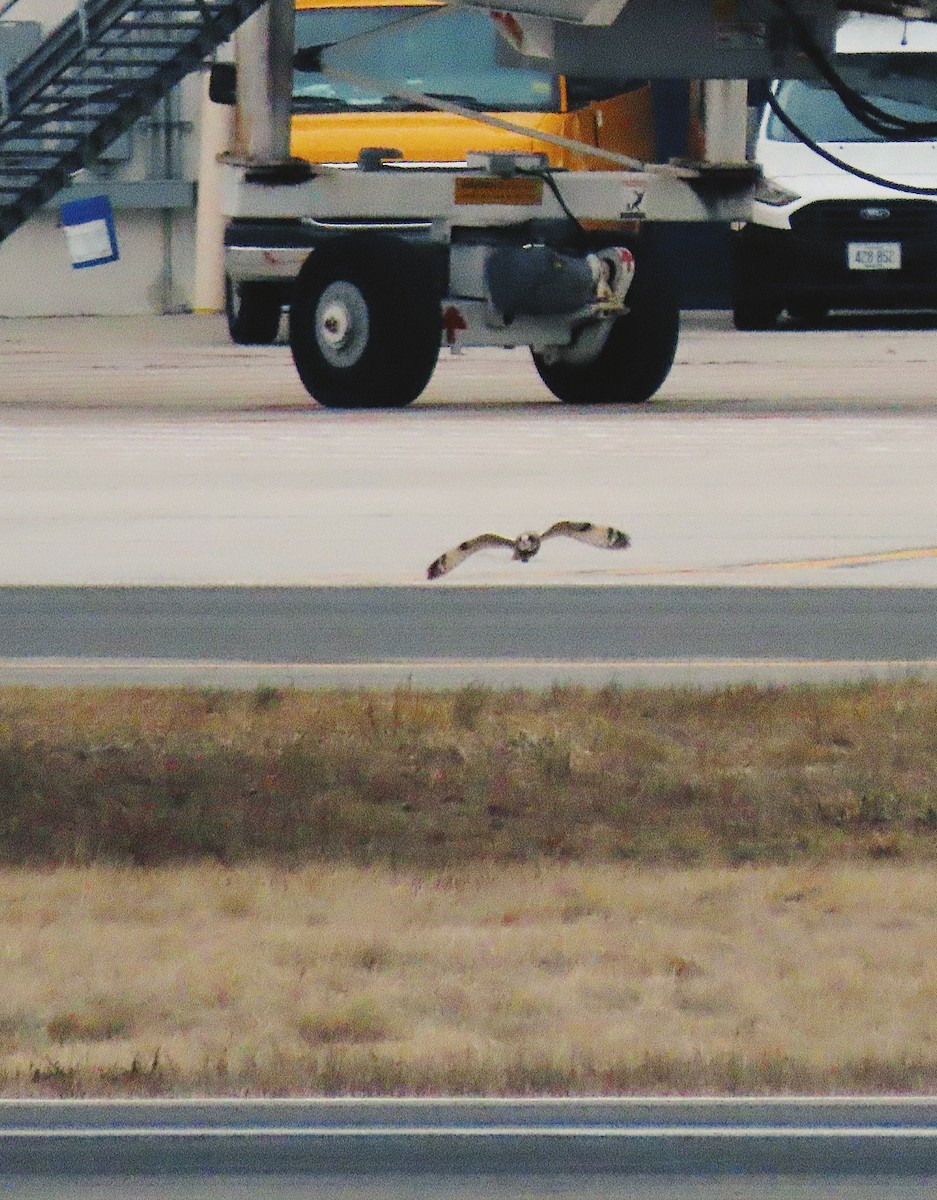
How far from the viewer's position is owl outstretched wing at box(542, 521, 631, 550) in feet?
36.5

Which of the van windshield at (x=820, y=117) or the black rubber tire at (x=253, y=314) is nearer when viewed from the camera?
the black rubber tire at (x=253, y=314)

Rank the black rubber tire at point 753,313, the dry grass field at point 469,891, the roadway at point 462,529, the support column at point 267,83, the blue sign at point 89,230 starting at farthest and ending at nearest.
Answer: the black rubber tire at point 753,313
the blue sign at point 89,230
the support column at point 267,83
the roadway at point 462,529
the dry grass field at point 469,891

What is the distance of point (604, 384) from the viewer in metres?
18.2

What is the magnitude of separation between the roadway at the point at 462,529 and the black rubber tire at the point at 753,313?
212 inches

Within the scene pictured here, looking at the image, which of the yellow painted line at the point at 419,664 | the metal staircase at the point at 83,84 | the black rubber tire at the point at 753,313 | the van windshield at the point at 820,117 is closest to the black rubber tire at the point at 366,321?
the metal staircase at the point at 83,84

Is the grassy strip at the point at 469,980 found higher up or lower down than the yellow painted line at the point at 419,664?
higher up

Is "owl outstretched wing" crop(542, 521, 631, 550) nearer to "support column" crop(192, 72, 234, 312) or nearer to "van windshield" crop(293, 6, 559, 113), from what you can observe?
"van windshield" crop(293, 6, 559, 113)

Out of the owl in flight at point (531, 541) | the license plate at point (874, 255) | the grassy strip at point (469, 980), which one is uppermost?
the grassy strip at point (469, 980)

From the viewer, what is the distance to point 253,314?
76.3 feet

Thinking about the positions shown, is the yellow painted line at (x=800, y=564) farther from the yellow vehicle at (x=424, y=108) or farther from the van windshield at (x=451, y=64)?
the van windshield at (x=451, y=64)

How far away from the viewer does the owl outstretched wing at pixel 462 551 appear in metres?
10.3

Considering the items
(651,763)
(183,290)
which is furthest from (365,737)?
(183,290)

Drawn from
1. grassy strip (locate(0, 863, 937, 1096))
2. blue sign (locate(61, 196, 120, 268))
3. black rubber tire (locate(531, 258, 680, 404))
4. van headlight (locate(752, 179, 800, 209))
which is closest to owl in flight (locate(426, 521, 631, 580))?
grassy strip (locate(0, 863, 937, 1096))

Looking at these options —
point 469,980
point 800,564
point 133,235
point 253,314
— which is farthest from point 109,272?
point 469,980
